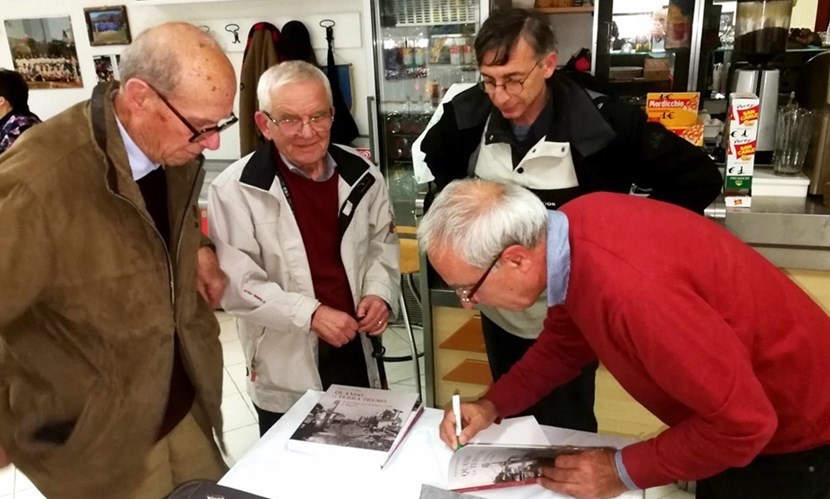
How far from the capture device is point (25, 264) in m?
1.10

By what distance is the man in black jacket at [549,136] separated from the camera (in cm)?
170

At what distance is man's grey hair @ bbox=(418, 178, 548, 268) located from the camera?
3.62 ft

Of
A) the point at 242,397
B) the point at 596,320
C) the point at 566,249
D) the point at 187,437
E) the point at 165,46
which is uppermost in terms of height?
the point at 165,46

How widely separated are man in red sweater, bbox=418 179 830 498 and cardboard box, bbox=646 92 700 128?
1.15 m

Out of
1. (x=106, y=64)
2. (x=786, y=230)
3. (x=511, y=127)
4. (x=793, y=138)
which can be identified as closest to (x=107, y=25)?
(x=106, y=64)

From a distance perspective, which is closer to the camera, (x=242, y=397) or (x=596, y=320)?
(x=596, y=320)

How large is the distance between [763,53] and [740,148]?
2.18 feet

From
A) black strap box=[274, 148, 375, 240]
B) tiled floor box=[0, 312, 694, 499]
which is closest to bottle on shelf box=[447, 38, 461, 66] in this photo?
tiled floor box=[0, 312, 694, 499]

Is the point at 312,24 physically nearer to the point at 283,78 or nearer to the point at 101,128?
the point at 283,78

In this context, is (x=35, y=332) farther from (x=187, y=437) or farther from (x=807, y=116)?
(x=807, y=116)

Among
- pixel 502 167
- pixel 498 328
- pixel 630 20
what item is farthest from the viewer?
pixel 630 20

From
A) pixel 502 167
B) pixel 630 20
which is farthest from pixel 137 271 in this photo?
pixel 630 20

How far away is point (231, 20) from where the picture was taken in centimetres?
427

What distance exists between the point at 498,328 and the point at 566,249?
0.93 m
